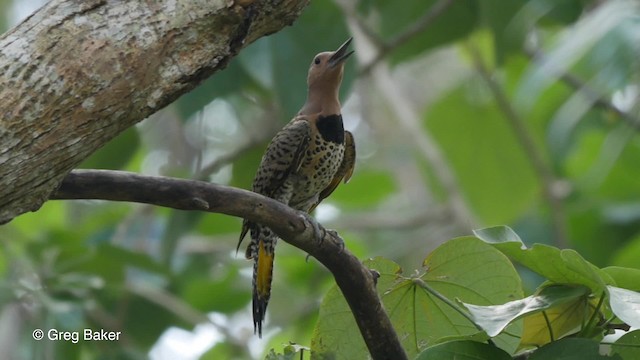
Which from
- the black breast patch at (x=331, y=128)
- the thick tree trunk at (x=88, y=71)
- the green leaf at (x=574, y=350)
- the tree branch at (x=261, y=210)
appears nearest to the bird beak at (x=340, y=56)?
the black breast patch at (x=331, y=128)

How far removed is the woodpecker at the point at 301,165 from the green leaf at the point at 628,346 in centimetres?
156

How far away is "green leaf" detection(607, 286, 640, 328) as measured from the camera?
2085mm

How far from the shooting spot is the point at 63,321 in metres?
4.27

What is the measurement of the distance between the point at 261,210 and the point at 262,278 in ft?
4.15

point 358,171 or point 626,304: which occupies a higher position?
point 358,171

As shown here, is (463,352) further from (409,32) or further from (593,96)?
(593,96)

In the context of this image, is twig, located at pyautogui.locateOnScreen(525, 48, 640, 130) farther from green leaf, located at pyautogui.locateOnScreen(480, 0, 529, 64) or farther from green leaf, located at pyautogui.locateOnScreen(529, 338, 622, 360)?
green leaf, located at pyautogui.locateOnScreen(529, 338, 622, 360)

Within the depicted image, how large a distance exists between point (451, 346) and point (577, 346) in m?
0.26

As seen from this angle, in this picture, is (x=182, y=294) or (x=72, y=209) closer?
(x=182, y=294)

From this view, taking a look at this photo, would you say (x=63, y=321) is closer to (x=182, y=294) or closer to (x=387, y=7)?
(x=182, y=294)

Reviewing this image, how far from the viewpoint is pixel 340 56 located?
13.4 ft

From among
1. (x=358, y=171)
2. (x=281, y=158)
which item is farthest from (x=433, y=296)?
(x=358, y=171)

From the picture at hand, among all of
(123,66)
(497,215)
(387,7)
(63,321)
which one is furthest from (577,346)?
(497,215)

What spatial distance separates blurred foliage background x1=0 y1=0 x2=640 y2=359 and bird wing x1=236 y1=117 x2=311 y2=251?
36 cm
